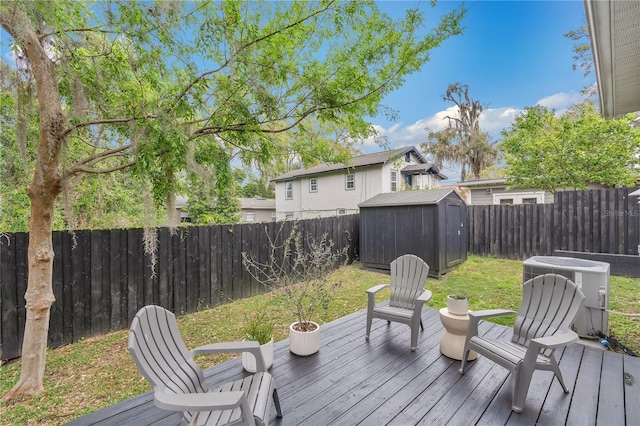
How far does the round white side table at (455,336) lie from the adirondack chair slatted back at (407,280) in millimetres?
528

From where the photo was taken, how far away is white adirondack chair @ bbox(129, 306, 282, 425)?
1393 millimetres

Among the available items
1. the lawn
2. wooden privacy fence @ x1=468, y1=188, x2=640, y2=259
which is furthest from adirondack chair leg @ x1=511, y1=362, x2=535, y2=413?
wooden privacy fence @ x1=468, y1=188, x2=640, y2=259

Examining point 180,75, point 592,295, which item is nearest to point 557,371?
point 592,295

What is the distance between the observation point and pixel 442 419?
75.4 inches

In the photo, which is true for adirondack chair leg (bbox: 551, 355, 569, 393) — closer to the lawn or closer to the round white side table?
the round white side table

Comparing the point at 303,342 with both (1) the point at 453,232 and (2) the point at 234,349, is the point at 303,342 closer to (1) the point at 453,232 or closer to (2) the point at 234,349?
(2) the point at 234,349

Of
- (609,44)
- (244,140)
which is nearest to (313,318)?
(244,140)

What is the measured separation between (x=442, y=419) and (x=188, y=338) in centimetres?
305

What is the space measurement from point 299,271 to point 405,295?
3269mm

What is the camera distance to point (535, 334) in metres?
2.37

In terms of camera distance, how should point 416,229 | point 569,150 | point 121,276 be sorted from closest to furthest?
point 121,276, point 416,229, point 569,150

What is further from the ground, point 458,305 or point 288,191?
point 288,191

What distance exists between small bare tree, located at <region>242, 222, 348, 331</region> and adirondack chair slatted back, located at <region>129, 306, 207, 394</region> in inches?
43.2

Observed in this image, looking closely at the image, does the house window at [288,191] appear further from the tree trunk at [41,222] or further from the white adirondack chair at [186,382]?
the white adirondack chair at [186,382]
